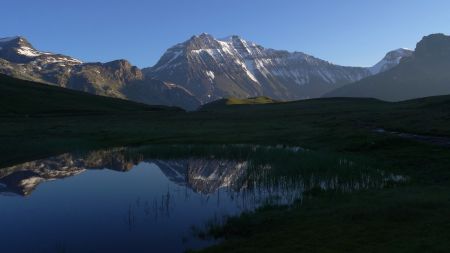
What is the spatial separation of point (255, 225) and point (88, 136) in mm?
68167

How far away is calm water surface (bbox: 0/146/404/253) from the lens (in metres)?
25.6

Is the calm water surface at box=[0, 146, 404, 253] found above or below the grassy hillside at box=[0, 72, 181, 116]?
below

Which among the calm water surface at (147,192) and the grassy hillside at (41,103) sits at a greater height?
the grassy hillside at (41,103)

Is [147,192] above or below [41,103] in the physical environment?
below

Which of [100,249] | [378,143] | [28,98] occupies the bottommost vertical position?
[100,249]

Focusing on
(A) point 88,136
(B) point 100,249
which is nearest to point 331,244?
(B) point 100,249

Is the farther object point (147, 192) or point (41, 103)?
point (41, 103)

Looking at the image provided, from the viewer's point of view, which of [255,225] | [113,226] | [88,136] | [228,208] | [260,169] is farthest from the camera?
[88,136]

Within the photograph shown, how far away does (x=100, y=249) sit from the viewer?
77.5 ft

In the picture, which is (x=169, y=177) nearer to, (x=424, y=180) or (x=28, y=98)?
(x=424, y=180)

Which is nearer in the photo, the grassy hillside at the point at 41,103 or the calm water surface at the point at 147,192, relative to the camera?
the calm water surface at the point at 147,192

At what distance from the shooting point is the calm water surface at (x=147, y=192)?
25609 millimetres

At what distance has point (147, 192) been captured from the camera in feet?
130

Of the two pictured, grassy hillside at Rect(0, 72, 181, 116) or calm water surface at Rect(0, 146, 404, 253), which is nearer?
calm water surface at Rect(0, 146, 404, 253)
